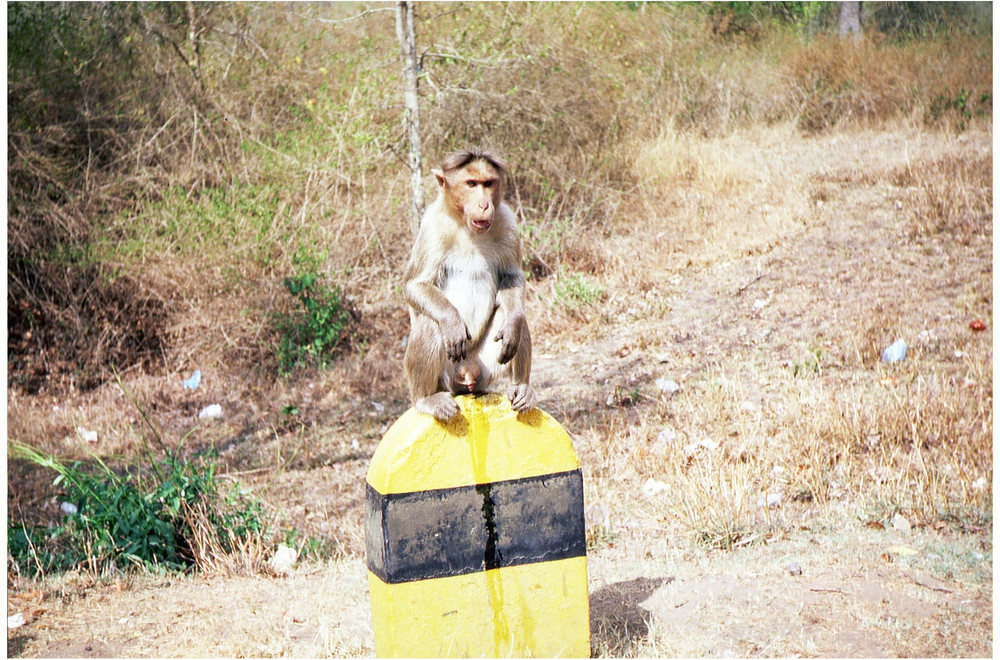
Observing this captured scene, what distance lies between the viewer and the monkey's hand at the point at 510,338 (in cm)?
414

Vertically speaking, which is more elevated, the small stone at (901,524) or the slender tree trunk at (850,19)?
the slender tree trunk at (850,19)

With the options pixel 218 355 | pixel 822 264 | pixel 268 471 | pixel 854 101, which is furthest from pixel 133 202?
pixel 854 101

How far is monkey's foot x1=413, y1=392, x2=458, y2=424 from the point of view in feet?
12.3

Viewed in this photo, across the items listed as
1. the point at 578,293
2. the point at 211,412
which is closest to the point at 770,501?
the point at 578,293

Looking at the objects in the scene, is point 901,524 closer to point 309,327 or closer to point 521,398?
point 521,398

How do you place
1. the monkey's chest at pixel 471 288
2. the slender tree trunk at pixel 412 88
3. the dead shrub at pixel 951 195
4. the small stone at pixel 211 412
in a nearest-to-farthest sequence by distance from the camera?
the monkey's chest at pixel 471 288 → the small stone at pixel 211 412 → the slender tree trunk at pixel 412 88 → the dead shrub at pixel 951 195

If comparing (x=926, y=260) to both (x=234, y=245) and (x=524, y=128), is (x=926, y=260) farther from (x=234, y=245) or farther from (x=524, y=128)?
(x=234, y=245)

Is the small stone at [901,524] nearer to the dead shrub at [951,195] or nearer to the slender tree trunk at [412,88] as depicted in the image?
the slender tree trunk at [412,88]

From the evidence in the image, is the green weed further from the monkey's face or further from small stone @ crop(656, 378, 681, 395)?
small stone @ crop(656, 378, 681, 395)

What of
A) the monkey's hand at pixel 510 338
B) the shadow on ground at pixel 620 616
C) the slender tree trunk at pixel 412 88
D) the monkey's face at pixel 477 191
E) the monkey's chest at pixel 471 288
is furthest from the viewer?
the slender tree trunk at pixel 412 88

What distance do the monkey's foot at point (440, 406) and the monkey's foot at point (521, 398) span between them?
0.78 ft

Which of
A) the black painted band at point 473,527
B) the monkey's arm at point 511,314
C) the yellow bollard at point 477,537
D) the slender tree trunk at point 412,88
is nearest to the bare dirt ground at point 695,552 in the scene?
the yellow bollard at point 477,537

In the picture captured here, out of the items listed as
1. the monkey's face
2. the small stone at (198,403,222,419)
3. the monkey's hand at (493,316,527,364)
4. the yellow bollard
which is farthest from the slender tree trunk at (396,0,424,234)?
the yellow bollard

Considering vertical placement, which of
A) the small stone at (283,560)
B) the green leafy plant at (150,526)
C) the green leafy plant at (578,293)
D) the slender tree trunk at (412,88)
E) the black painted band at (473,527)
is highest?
the slender tree trunk at (412,88)
